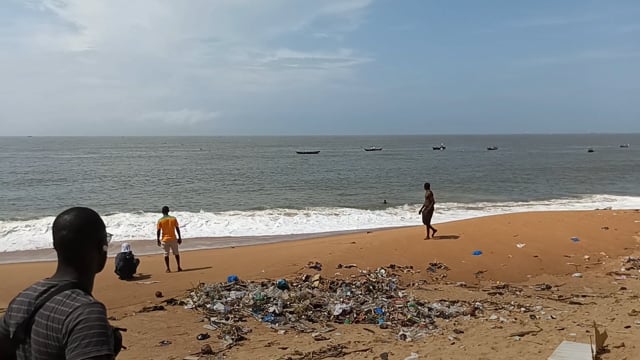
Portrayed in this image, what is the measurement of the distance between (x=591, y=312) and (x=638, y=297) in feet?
5.58

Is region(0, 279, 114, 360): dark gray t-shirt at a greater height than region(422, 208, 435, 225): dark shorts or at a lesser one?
greater

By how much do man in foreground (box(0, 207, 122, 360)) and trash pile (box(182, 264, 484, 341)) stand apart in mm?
5611

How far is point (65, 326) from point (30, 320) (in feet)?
A: 0.66

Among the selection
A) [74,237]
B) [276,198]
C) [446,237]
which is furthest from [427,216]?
[276,198]

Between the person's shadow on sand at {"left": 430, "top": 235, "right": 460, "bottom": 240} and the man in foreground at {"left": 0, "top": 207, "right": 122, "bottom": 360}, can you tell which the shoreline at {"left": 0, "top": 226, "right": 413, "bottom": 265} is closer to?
the person's shadow on sand at {"left": 430, "top": 235, "right": 460, "bottom": 240}

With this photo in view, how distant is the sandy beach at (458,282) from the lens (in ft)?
22.9

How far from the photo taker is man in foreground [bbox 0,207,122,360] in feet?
6.10

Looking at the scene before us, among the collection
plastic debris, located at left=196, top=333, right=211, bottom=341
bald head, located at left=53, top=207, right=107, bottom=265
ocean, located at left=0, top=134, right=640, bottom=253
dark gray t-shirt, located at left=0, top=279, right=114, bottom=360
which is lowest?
ocean, located at left=0, top=134, right=640, bottom=253

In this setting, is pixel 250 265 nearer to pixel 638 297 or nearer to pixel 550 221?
pixel 638 297

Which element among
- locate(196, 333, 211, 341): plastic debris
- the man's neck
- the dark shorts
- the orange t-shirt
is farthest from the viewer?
the dark shorts

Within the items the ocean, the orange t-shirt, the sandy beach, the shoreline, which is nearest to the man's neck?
the sandy beach

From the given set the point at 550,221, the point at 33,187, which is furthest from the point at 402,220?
the point at 33,187

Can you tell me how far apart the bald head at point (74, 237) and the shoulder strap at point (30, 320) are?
13cm

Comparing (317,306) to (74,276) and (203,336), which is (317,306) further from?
(74,276)
